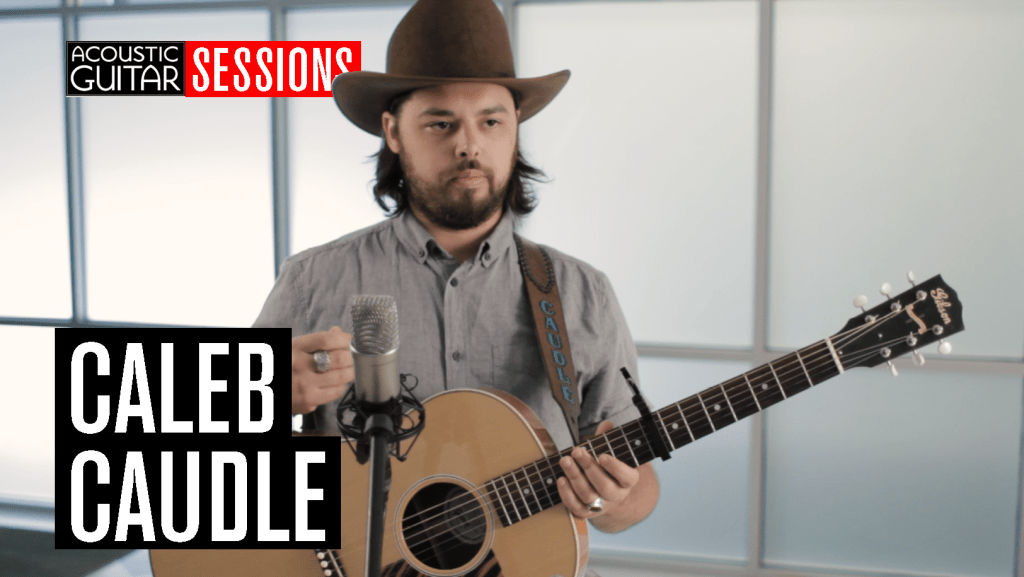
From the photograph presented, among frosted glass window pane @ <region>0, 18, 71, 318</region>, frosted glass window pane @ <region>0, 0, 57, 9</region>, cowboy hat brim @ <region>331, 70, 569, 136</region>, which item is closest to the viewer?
cowboy hat brim @ <region>331, 70, 569, 136</region>

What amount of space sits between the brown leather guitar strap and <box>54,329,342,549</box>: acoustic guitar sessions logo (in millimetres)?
586

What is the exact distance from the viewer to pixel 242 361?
5.36 ft

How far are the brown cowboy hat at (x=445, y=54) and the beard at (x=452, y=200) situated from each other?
196 mm

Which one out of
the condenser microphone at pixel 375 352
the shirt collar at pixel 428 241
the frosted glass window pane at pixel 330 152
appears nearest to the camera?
the condenser microphone at pixel 375 352

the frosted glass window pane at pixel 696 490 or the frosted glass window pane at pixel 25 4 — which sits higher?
the frosted glass window pane at pixel 25 4

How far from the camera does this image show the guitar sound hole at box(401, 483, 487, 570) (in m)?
1.42

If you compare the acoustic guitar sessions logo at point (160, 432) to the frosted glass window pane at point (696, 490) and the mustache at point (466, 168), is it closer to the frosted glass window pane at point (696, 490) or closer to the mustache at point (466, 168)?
the mustache at point (466, 168)

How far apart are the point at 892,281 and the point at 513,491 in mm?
1875

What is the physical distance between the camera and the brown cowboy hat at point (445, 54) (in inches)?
61.4

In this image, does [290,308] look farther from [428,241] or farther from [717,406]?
[717,406]

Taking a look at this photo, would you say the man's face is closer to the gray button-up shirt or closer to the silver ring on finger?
the gray button-up shirt

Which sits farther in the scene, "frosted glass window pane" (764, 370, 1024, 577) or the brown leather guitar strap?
"frosted glass window pane" (764, 370, 1024, 577)

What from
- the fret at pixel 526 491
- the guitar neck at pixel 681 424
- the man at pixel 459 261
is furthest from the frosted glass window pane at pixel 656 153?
the fret at pixel 526 491

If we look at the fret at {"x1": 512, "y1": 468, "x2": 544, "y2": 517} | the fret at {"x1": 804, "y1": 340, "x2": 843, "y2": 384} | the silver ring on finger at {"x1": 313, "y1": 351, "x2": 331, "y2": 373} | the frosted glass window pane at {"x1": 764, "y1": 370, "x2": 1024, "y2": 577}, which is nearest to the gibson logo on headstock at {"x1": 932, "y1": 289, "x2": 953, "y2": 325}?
the fret at {"x1": 804, "y1": 340, "x2": 843, "y2": 384}
